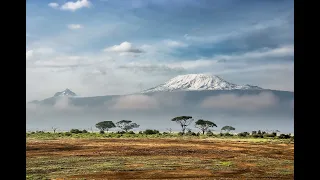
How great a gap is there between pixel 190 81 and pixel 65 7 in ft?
136

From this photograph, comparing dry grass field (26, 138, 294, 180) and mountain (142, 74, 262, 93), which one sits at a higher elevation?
mountain (142, 74, 262, 93)

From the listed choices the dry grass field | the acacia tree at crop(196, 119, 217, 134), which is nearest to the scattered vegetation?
the acacia tree at crop(196, 119, 217, 134)

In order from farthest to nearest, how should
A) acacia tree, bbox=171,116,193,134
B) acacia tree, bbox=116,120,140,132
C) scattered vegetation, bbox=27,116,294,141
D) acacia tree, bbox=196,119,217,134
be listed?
acacia tree, bbox=116,120,140,132 < acacia tree, bbox=171,116,193,134 < acacia tree, bbox=196,119,217,134 < scattered vegetation, bbox=27,116,294,141

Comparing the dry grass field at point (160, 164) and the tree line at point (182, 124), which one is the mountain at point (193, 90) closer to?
the tree line at point (182, 124)

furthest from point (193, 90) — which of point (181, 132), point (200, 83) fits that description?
point (181, 132)

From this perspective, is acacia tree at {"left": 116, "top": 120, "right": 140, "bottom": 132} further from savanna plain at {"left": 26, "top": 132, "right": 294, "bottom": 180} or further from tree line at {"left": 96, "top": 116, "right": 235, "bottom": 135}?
savanna plain at {"left": 26, "top": 132, "right": 294, "bottom": 180}

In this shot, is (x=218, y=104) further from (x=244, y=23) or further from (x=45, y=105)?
(x=45, y=105)

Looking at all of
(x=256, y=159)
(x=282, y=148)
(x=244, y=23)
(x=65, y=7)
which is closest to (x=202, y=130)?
(x=282, y=148)

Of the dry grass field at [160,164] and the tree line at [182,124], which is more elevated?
the tree line at [182,124]

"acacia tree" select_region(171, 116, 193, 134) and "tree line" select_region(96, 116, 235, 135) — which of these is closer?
"tree line" select_region(96, 116, 235, 135)

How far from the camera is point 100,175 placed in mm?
10961

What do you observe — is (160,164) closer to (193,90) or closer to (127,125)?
(127,125)

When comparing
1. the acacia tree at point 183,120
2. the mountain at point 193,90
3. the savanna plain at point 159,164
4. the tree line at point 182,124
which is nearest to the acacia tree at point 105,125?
the tree line at point 182,124

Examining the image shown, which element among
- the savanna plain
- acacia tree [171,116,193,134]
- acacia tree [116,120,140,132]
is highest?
acacia tree [171,116,193,134]
